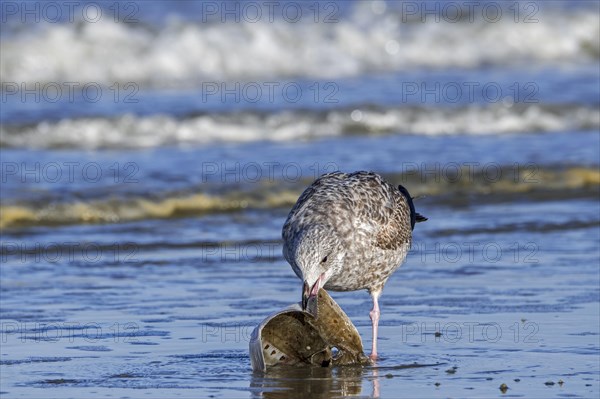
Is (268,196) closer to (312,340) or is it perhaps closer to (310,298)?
(312,340)

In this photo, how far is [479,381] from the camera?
641 centimetres

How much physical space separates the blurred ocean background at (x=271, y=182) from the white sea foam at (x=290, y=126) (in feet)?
0.14

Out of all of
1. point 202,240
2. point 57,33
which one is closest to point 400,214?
point 202,240

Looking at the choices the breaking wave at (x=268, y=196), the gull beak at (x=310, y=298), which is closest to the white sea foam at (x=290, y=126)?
the breaking wave at (x=268, y=196)

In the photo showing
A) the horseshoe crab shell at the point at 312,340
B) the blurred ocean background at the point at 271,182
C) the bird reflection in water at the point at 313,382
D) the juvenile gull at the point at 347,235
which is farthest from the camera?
the blurred ocean background at the point at 271,182

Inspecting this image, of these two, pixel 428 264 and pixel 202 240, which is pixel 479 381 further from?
pixel 202 240

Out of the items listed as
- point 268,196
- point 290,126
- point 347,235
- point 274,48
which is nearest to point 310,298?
point 347,235

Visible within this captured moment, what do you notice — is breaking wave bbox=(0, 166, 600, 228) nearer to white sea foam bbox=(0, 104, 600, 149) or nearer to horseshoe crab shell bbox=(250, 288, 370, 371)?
white sea foam bbox=(0, 104, 600, 149)

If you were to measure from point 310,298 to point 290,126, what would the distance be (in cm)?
1006

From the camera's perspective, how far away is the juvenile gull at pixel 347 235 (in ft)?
21.4

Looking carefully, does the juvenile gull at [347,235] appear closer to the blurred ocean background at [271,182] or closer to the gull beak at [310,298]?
the gull beak at [310,298]

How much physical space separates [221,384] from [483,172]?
7.06 meters

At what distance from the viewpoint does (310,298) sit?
6.44 meters

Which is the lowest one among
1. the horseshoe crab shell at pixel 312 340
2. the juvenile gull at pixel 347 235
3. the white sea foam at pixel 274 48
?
the horseshoe crab shell at pixel 312 340
